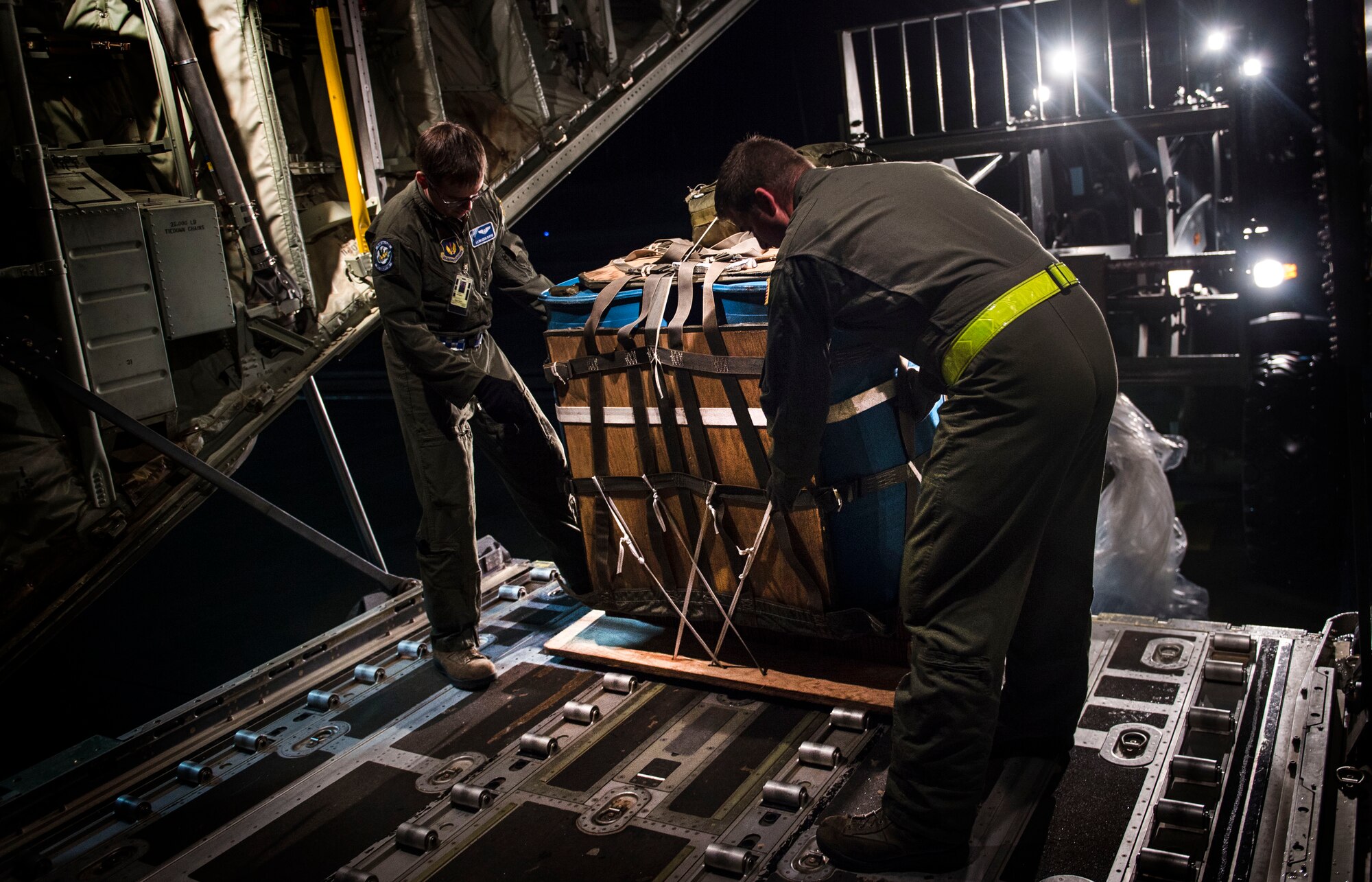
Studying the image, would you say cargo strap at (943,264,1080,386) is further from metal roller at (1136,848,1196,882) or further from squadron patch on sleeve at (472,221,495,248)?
squadron patch on sleeve at (472,221,495,248)

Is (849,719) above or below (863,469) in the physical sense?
below

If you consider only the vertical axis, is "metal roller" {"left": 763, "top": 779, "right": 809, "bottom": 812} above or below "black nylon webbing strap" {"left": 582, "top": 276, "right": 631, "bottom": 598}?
below

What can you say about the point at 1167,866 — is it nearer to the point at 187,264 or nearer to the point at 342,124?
the point at 187,264

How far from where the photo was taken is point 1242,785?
3.03m

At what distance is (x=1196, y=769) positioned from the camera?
3031mm

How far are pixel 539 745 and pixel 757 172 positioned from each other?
78.6 inches

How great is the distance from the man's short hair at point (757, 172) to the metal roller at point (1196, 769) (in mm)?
1948

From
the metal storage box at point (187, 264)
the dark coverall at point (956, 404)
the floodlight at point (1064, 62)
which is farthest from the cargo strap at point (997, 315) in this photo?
the floodlight at point (1064, 62)

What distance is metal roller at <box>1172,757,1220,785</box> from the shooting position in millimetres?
3014

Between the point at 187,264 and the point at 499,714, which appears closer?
the point at 499,714

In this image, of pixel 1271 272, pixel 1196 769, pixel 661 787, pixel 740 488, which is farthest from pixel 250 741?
pixel 1271 272

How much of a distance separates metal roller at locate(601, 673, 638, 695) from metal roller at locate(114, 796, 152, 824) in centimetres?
159

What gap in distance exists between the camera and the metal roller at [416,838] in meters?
3.14

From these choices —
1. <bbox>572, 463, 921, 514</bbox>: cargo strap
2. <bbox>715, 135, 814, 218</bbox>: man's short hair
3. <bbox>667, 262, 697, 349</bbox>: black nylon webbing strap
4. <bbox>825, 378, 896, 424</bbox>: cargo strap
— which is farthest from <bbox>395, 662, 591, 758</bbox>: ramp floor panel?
<bbox>715, 135, 814, 218</bbox>: man's short hair
